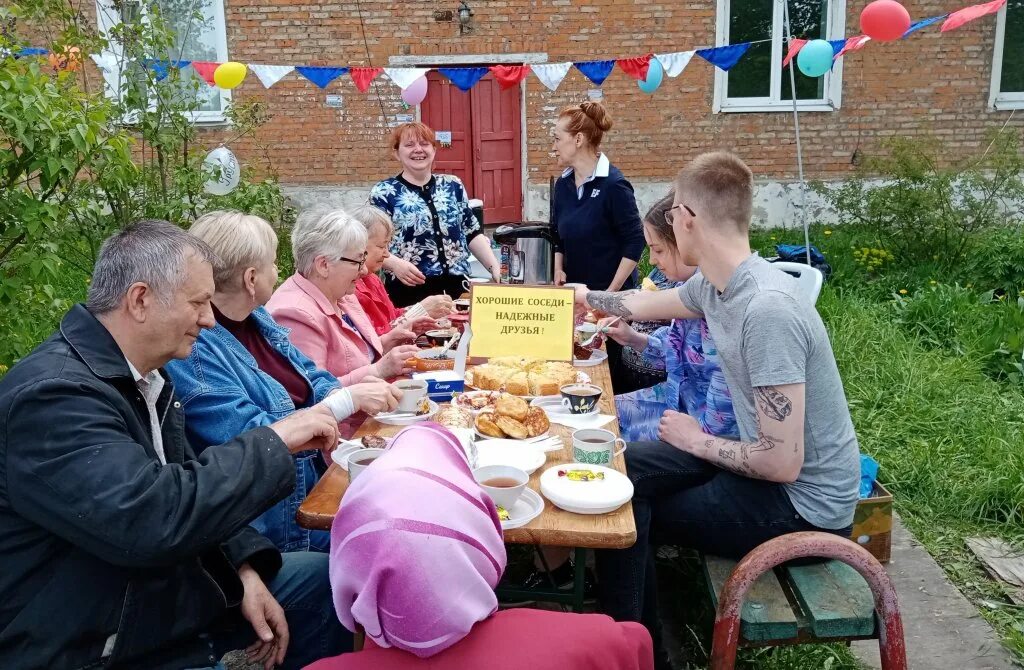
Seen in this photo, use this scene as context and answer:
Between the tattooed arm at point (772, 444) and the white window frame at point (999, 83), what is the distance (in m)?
11.6

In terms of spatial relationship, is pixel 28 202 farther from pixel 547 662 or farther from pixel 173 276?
pixel 547 662

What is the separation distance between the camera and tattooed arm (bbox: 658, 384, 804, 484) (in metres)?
2.24

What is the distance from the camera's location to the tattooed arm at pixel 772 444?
2.24 m

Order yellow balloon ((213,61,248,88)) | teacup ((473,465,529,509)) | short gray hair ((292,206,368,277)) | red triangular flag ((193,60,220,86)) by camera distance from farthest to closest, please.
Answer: red triangular flag ((193,60,220,86)) → yellow balloon ((213,61,248,88)) → short gray hair ((292,206,368,277)) → teacup ((473,465,529,509))

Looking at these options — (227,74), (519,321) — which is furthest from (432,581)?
(227,74)

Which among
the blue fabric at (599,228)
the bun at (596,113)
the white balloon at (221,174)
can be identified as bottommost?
the blue fabric at (599,228)

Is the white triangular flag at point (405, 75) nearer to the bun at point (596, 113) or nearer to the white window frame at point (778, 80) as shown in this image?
the bun at point (596, 113)

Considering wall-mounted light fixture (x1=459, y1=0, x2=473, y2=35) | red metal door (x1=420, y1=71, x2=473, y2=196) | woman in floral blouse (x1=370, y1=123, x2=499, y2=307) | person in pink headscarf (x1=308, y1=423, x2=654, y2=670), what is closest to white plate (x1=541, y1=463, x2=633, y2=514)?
person in pink headscarf (x1=308, y1=423, x2=654, y2=670)

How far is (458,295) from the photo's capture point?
17.4 feet

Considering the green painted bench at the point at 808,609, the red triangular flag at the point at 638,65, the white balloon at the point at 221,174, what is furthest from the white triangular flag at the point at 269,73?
the green painted bench at the point at 808,609

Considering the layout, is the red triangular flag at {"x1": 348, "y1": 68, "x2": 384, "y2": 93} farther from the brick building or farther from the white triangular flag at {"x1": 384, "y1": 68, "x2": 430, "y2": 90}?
the brick building

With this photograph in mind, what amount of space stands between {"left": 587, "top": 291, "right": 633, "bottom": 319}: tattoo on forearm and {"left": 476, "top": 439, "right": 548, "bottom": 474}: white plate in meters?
1.43

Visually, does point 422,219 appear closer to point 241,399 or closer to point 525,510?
point 241,399

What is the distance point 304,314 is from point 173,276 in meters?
1.33
